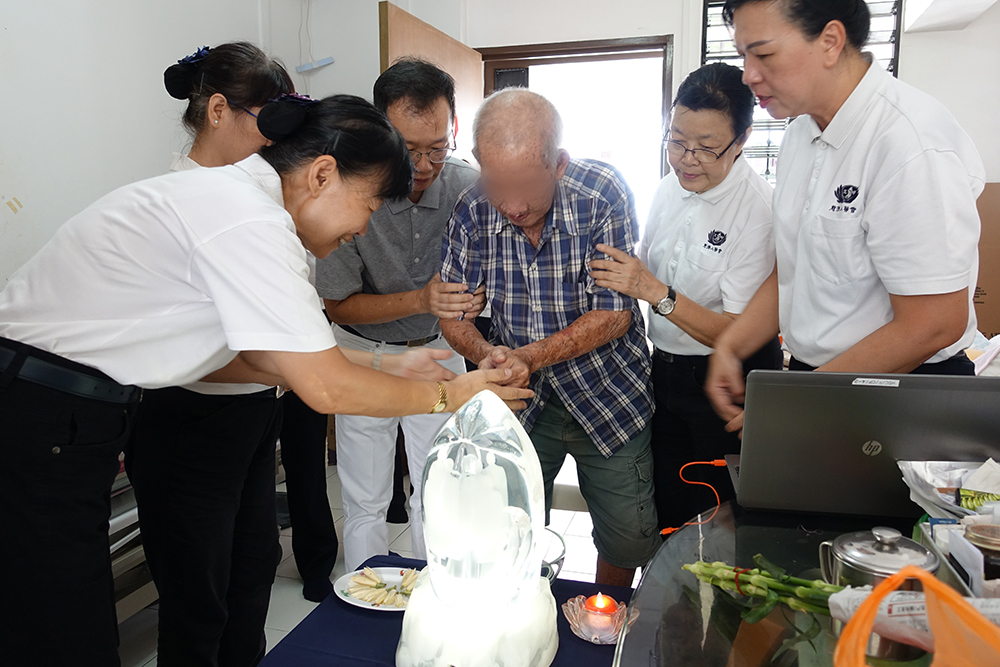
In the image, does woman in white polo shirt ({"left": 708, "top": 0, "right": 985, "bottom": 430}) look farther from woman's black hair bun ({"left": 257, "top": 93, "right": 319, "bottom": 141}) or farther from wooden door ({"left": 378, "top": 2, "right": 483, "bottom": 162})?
wooden door ({"left": 378, "top": 2, "right": 483, "bottom": 162})

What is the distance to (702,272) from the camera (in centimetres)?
191

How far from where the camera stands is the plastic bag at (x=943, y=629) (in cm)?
54

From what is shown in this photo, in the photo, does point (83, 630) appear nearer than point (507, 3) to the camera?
Yes

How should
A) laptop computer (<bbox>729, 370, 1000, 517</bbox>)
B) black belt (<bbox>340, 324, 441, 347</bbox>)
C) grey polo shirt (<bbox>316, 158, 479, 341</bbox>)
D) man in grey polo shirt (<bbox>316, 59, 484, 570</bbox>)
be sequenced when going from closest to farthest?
laptop computer (<bbox>729, 370, 1000, 517</bbox>) < man in grey polo shirt (<bbox>316, 59, 484, 570</bbox>) < grey polo shirt (<bbox>316, 158, 479, 341</bbox>) < black belt (<bbox>340, 324, 441, 347</bbox>)

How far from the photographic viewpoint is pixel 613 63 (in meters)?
4.79

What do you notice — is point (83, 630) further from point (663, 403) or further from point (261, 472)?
point (663, 403)

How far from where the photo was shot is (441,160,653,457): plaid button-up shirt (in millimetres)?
1747

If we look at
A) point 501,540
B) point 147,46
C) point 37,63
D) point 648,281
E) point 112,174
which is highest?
point 147,46

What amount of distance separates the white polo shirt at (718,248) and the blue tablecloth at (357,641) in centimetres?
88

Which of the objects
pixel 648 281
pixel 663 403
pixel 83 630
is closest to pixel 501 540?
pixel 83 630

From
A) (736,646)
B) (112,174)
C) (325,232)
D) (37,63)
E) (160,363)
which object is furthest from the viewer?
(112,174)

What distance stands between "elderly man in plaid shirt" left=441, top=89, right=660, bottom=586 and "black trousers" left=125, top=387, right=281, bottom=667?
23.4 inches

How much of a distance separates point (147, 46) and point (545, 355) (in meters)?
2.52

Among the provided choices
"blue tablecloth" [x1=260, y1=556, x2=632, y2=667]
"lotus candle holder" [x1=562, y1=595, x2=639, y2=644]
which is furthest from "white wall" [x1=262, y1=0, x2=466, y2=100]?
"lotus candle holder" [x1=562, y1=595, x2=639, y2=644]
